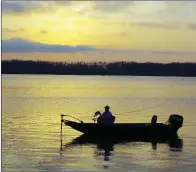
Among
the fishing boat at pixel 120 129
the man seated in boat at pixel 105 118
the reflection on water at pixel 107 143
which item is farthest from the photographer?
the fishing boat at pixel 120 129

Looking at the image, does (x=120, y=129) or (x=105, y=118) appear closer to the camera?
(x=105, y=118)

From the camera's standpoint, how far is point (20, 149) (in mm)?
17312

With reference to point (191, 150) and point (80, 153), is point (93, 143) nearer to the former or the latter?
point (80, 153)

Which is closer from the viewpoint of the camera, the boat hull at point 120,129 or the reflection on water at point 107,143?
the reflection on water at point 107,143

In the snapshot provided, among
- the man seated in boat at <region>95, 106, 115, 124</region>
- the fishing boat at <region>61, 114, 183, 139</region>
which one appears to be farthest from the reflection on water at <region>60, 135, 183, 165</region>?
the man seated in boat at <region>95, 106, 115, 124</region>

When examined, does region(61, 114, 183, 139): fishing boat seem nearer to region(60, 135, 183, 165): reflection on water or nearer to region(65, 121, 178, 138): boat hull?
region(65, 121, 178, 138): boat hull

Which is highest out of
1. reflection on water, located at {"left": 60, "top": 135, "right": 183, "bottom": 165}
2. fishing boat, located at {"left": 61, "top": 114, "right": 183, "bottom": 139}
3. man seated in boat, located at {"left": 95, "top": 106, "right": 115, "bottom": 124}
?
man seated in boat, located at {"left": 95, "top": 106, "right": 115, "bottom": 124}

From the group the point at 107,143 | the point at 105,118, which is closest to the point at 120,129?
the point at 105,118

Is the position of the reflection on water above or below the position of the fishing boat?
below

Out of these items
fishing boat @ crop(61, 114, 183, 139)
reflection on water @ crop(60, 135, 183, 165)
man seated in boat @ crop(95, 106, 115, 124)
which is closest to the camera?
reflection on water @ crop(60, 135, 183, 165)

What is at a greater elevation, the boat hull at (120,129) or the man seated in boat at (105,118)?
the man seated in boat at (105,118)

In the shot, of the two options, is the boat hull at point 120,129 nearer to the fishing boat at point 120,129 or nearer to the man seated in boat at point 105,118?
the fishing boat at point 120,129

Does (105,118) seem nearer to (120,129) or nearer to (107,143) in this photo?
(120,129)

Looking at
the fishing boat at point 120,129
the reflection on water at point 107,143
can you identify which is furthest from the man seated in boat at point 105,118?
the reflection on water at point 107,143
